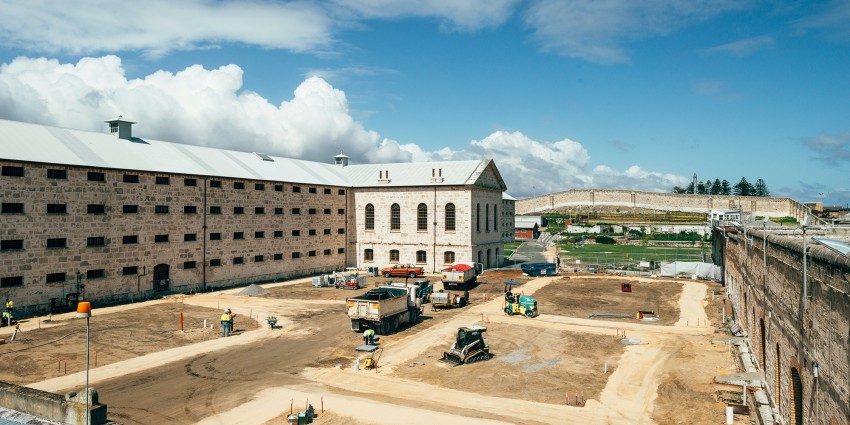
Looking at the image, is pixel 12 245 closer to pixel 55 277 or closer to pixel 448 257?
pixel 55 277

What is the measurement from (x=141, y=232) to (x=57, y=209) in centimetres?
620

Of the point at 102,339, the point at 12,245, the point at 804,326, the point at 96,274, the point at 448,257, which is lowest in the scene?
the point at 102,339

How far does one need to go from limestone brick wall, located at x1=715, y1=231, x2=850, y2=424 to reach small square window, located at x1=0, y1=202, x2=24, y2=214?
42146 millimetres

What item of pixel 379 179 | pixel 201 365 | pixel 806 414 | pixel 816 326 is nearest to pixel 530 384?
pixel 806 414

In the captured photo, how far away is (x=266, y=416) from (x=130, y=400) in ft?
18.4

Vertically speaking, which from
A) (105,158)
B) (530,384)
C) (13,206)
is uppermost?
(105,158)

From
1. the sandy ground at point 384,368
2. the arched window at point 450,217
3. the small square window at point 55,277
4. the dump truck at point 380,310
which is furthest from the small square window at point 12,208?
the arched window at point 450,217

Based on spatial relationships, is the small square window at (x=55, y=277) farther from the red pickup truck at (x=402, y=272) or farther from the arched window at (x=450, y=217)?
the arched window at (x=450, y=217)

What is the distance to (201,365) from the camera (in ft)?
78.4

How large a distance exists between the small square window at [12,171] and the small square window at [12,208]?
190 centimetres

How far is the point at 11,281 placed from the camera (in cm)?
3347

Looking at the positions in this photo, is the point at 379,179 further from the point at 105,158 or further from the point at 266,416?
the point at 266,416

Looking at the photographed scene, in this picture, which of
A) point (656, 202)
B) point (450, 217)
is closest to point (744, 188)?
point (656, 202)

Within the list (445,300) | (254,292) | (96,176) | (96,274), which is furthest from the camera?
(254,292)
